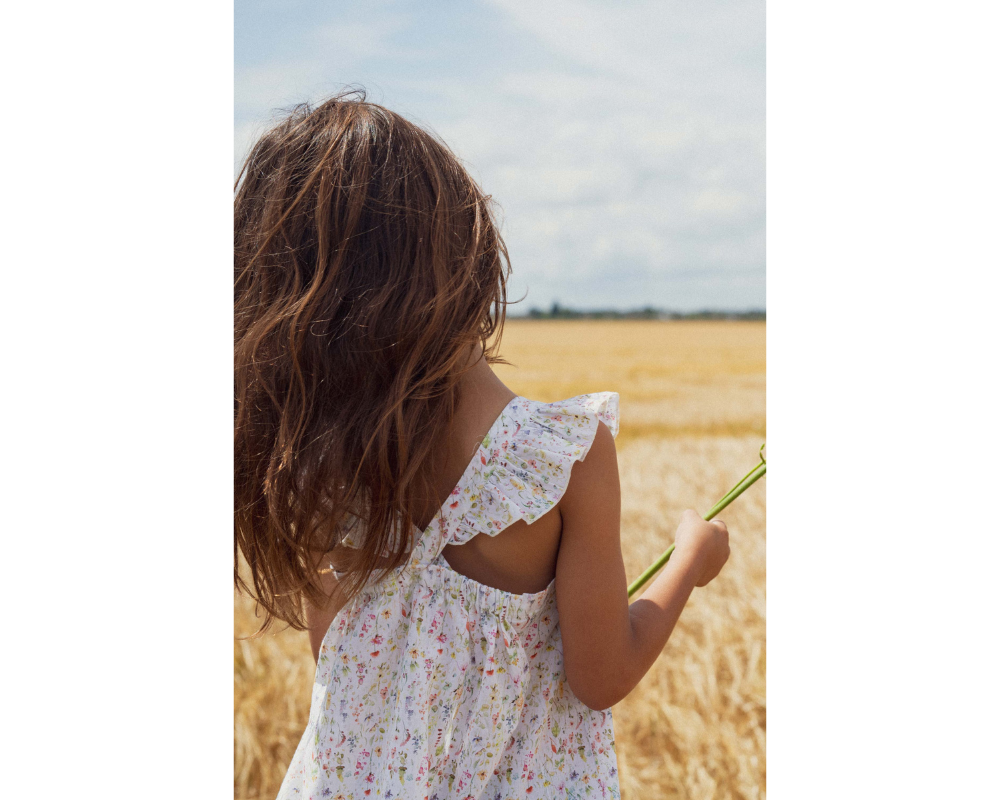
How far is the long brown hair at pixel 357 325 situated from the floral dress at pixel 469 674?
41 millimetres

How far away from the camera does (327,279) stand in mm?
656

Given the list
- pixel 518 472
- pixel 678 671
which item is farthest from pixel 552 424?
pixel 678 671

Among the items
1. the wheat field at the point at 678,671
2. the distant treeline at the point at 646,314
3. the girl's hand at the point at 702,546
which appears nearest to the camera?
the girl's hand at the point at 702,546

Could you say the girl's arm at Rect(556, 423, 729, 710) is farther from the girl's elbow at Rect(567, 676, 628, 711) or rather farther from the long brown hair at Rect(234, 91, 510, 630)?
the long brown hair at Rect(234, 91, 510, 630)

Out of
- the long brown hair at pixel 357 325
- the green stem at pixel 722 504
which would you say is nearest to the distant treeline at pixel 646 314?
the green stem at pixel 722 504

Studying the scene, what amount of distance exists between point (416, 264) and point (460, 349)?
83mm

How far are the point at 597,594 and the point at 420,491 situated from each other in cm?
17

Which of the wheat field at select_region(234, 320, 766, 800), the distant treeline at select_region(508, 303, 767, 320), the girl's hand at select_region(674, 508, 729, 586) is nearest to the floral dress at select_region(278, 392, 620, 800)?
the girl's hand at select_region(674, 508, 729, 586)

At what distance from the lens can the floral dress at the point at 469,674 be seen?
0.65 m

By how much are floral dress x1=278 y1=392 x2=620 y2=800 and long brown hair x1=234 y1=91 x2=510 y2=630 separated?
41 mm

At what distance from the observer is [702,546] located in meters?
0.78

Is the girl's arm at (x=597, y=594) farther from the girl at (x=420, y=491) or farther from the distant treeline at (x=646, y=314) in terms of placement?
the distant treeline at (x=646, y=314)
